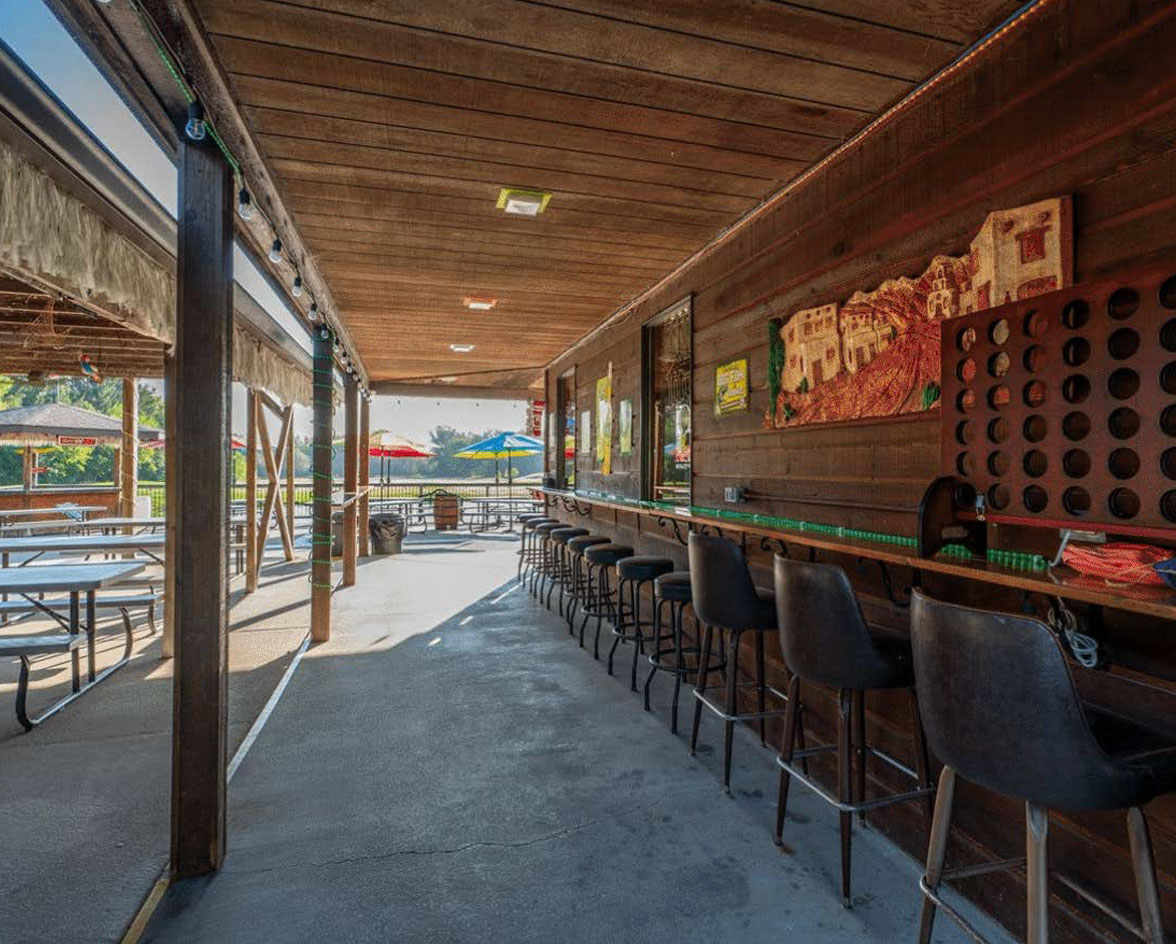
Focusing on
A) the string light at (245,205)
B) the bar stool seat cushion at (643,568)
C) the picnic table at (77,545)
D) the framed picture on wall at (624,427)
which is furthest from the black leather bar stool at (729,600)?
the picnic table at (77,545)

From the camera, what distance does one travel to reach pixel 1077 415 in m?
1.45

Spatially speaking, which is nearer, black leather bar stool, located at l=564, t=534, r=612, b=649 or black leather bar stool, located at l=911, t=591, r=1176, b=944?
black leather bar stool, located at l=911, t=591, r=1176, b=944

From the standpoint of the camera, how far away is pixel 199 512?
200 cm

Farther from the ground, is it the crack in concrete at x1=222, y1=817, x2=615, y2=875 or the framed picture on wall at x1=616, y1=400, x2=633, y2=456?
the framed picture on wall at x1=616, y1=400, x2=633, y2=456

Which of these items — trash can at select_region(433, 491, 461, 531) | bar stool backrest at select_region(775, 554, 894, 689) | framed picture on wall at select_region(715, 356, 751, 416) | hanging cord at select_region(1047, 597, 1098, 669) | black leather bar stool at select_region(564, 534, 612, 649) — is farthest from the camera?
trash can at select_region(433, 491, 461, 531)

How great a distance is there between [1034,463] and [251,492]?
6.46m

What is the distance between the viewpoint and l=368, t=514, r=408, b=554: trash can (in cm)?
888

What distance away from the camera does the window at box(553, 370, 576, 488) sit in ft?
23.5

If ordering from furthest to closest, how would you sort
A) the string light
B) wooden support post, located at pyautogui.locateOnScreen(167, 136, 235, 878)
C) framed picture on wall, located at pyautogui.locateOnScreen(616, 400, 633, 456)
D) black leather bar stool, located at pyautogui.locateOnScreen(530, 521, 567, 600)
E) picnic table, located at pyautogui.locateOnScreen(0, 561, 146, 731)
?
1. black leather bar stool, located at pyautogui.locateOnScreen(530, 521, 567, 600)
2. framed picture on wall, located at pyautogui.locateOnScreen(616, 400, 633, 456)
3. picnic table, located at pyautogui.locateOnScreen(0, 561, 146, 731)
4. the string light
5. wooden support post, located at pyautogui.locateOnScreen(167, 136, 235, 878)

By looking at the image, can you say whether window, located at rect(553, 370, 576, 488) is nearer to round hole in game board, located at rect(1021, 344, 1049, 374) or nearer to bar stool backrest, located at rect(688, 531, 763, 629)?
bar stool backrest, located at rect(688, 531, 763, 629)

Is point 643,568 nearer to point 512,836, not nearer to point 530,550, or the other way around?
Result: point 512,836

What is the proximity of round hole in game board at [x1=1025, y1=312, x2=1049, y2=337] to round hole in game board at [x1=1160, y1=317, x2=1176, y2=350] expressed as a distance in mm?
248

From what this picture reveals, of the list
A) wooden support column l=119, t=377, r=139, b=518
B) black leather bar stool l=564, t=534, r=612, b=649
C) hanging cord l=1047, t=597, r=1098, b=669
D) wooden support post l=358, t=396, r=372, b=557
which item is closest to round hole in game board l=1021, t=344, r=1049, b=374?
hanging cord l=1047, t=597, r=1098, b=669

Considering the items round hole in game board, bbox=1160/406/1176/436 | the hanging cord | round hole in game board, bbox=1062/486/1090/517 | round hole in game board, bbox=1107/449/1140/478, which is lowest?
the hanging cord
